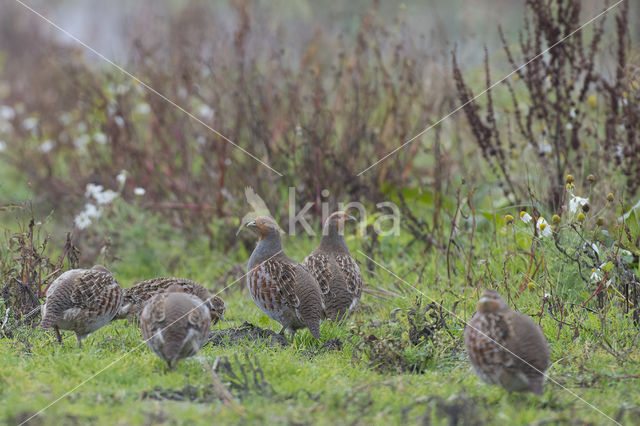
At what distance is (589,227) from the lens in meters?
6.30

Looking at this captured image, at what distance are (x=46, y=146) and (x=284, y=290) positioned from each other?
664 cm

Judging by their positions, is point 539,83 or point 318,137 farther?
point 318,137

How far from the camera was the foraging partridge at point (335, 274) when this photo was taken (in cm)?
627

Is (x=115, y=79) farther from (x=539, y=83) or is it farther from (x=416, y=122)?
(x=539, y=83)

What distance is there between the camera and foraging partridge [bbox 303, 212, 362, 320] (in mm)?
6266

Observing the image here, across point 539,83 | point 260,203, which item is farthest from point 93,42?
point 539,83

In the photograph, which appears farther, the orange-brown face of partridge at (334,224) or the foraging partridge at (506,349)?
the orange-brown face of partridge at (334,224)

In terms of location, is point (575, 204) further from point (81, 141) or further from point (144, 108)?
point (81, 141)

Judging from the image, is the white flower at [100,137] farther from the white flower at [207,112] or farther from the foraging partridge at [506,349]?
the foraging partridge at [506,349]

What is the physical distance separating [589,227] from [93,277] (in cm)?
412

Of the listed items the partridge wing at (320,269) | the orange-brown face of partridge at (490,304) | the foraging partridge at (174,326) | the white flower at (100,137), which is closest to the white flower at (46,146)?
the white flower at (100,137)

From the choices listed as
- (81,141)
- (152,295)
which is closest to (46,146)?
(81,141)

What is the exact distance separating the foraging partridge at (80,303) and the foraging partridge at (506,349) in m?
2.70

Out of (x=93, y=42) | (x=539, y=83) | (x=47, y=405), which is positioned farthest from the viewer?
(x=93, y=42)
